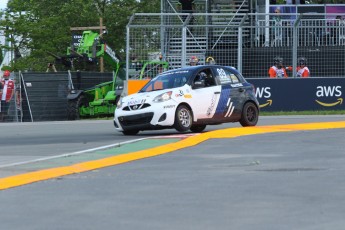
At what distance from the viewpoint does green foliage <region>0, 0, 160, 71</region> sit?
2044 inches

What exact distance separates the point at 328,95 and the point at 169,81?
11.7 m

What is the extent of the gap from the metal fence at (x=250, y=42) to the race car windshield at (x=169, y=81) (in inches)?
385

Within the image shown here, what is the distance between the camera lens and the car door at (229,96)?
19828 millimetres

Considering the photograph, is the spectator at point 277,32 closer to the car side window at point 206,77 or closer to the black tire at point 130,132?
the car side window at point 206,77

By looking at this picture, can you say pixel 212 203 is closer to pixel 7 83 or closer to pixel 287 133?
pixel 287 133

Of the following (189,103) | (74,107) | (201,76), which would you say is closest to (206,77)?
(201,76)

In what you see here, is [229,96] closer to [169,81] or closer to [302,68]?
[169,81]

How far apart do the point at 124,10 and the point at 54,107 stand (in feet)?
68.1

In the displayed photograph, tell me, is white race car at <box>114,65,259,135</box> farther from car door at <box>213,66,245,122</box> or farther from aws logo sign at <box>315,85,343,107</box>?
aws logo sign at <box>315,85,343,107</box>

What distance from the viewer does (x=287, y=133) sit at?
18188mm

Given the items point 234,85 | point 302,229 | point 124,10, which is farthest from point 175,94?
point 124,10

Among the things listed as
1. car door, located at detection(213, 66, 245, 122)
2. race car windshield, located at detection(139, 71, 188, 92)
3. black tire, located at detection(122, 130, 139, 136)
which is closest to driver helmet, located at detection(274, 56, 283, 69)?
A: car door, located at detection(213, 66, 245, 122)

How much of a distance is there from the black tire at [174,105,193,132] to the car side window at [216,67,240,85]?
1294 mm

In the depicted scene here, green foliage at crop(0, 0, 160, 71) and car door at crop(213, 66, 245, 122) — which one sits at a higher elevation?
green foliage at crop(0, 0, 160, 71)
